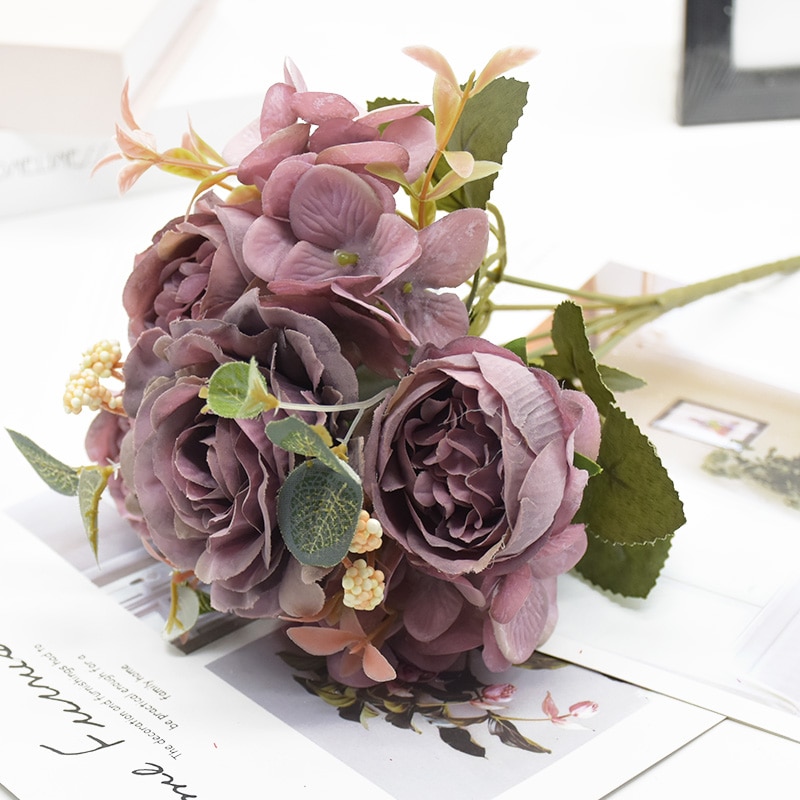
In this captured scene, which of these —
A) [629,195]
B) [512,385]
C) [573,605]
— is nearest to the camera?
[512,385]

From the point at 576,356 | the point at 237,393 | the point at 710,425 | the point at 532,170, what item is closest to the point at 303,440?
the point at 237,393

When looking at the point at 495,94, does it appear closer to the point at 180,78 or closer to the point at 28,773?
the point at 28,773

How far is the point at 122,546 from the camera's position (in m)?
0.48

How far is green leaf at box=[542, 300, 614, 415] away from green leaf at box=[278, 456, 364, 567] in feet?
0.35

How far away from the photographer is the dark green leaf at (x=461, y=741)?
0.37m

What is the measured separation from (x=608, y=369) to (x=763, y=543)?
4.0 inches

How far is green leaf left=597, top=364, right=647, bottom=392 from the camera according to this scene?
1.48ft

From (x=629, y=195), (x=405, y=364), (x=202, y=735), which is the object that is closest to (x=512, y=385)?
(x=405, y=364)

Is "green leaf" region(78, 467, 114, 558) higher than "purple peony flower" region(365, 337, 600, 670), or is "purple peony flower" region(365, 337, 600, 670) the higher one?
"purple peony flower" region(365, 337, 600, 670)

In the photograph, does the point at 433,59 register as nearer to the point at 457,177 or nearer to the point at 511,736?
the point at 457,177

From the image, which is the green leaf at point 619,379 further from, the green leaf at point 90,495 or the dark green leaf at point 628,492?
the green leaf at point 90,495

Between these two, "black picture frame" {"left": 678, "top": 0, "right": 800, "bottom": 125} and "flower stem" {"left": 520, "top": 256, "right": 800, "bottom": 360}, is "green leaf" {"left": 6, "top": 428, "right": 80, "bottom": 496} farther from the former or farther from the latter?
"black picture frame" {"left": 678, "top": 0, "right": 800, "bottom": 125}

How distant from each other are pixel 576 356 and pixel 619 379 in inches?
2.2

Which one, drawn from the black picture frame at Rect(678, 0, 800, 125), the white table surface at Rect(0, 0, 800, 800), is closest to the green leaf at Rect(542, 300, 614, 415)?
the white table surface at Rect(0, 0, 800, 800)
